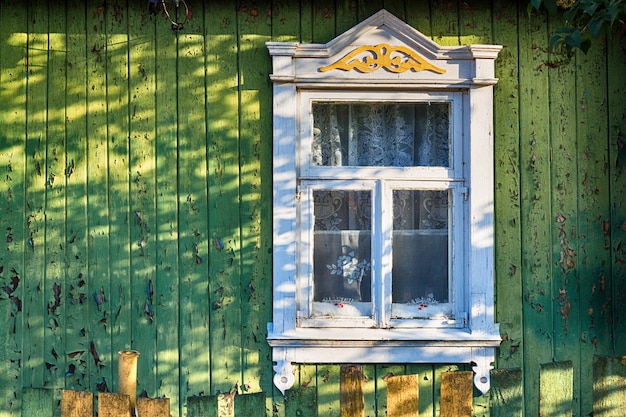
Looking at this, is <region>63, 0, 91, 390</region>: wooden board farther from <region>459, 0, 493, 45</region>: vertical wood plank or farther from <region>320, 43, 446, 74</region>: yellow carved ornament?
<region>459, 0, 493, 45</region>: vertical wood plank

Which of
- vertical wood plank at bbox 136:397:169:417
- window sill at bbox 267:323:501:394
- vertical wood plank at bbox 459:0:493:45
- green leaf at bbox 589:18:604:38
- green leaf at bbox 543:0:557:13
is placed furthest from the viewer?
vertical wood plank at bbox 459:0:493:45

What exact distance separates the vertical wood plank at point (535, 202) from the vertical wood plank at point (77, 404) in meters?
2.58

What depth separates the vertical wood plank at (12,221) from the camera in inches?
166

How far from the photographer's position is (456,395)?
2562 millimetres

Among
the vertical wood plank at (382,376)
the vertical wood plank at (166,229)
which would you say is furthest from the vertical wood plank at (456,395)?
the vertical wood plank at (166,229)

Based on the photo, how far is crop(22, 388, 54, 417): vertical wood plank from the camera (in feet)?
8.45

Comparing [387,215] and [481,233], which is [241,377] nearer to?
[387,215]

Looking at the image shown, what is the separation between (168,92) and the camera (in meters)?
4.26

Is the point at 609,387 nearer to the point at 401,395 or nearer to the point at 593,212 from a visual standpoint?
the point at 401,395

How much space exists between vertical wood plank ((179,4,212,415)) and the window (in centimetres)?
39

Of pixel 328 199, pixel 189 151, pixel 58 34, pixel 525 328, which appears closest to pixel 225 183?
pixel 189 151

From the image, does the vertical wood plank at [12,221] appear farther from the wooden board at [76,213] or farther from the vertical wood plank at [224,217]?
the vertical wood plank at [224,217]

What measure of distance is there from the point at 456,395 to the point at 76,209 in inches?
98.8

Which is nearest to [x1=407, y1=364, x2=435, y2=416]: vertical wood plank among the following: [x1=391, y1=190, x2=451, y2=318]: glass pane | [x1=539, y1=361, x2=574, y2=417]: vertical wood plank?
[x1=391, y1=190, x2=451, y2=318]: glass pane
